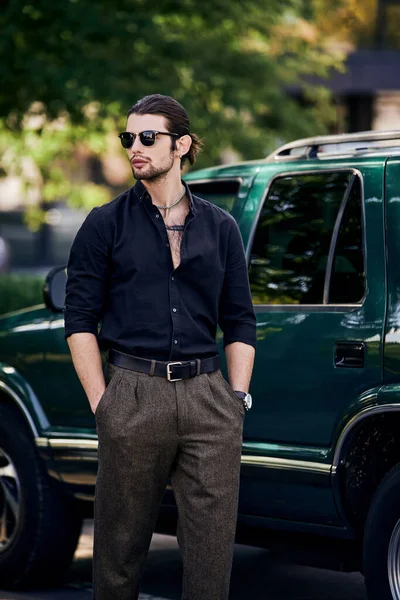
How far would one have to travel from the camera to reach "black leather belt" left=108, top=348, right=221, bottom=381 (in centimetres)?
421

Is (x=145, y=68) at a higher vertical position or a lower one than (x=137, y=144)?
higher

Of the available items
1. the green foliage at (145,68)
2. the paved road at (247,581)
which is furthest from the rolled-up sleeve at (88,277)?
the green foliage at (145,68)

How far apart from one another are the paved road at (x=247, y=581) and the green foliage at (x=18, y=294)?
4147 mm

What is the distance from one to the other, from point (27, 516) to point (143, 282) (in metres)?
2.34

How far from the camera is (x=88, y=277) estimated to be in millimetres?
4266

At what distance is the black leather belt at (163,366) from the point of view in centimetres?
421

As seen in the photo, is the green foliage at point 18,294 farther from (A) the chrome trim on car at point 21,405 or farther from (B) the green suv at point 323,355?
(B) the green suv at point 323,355

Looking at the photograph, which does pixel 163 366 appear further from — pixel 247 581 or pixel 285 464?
pixel 247 581

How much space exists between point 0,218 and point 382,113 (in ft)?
32.2

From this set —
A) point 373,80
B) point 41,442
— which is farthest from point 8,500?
point 373,80

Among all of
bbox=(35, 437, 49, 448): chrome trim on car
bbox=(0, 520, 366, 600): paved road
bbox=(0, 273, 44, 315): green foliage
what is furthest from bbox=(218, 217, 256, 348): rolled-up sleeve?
bbox=(0, 273, 44, 315): green foliage

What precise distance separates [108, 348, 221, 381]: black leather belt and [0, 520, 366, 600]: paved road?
→ 2.27 meters

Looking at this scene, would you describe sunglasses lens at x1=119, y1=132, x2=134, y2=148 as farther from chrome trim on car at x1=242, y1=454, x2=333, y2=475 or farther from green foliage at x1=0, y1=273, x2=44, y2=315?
green foliage at x1=0, y1=273, x2=44, y2=315

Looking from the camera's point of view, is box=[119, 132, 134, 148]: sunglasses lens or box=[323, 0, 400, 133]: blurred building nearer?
box=[119, 132, 134, 148]: sunglasses lens
